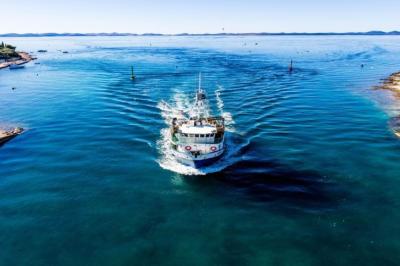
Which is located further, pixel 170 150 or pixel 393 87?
pixel 393 87

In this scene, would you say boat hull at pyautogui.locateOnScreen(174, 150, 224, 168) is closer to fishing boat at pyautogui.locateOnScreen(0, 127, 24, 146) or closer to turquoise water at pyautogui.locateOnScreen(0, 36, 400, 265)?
turquoise water at pyautogui.locateOnScreen(0, 36, 400, 265)

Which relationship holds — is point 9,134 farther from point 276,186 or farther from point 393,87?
point 393,87

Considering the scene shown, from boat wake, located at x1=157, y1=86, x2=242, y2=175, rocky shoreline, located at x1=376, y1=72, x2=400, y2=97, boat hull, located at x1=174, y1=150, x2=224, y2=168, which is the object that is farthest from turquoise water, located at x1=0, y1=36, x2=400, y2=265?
rocky shoreline, located at x1=376, y1=72, x2=400, y2=97

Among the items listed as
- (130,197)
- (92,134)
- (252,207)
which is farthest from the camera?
(92,134)

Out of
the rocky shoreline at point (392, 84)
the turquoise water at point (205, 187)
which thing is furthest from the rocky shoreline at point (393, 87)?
the turquoise water at point (205, 187)

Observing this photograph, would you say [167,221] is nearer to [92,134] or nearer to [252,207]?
[252,207]

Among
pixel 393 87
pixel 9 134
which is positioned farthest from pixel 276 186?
pixel 393 87

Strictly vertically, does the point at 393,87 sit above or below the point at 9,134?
above

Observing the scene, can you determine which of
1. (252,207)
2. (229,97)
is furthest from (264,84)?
(252,207)
